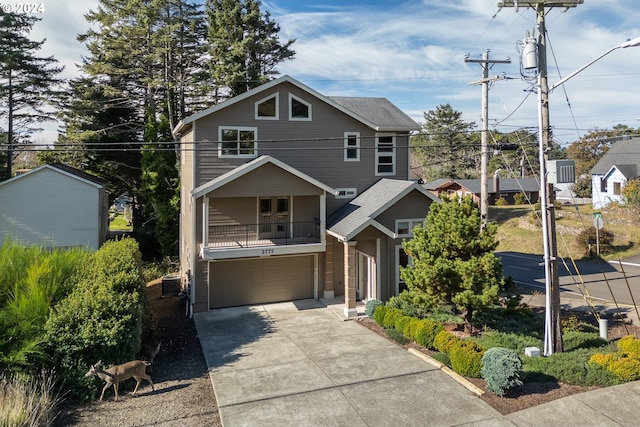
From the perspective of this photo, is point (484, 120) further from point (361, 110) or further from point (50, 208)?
point (50, 208)

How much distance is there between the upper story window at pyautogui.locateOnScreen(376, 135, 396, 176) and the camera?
1791 cm

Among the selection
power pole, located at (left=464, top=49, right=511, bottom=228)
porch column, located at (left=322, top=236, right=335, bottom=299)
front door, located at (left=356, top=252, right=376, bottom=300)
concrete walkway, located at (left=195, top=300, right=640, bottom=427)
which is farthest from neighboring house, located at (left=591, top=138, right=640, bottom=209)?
concrete walkway, located at (left=195, top=300, right=640, bottom=427)

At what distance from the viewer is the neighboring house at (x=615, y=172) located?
3728 cm

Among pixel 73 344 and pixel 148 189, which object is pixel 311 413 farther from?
pixel 148 189

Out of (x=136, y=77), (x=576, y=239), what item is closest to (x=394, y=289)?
(x=576, y=239)

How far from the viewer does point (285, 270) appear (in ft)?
53.2

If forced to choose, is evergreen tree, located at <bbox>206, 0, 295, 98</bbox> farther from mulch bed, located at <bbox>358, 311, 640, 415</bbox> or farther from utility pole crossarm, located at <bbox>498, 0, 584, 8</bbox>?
mulch bed, located at <bbox>358, 311, 640, 415</bbox>

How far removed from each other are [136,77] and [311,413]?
30.0m

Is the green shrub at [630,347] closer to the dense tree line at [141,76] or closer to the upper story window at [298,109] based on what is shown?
the upper story window at [298,109]

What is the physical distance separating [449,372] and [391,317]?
3.16m

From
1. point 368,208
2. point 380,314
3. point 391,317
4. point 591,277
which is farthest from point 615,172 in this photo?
point 391,317

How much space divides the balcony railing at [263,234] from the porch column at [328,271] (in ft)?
2.06

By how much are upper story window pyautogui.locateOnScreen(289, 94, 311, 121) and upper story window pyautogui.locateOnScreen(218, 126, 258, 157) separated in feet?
5.72

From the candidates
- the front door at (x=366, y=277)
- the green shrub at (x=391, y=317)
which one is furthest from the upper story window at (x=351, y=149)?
the green shrub at (x=391, y=317)
